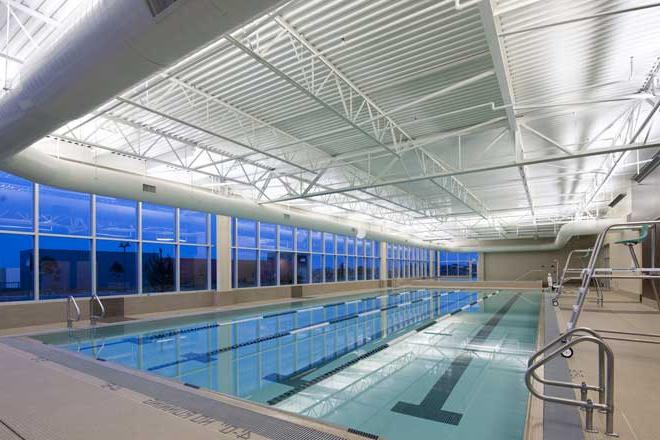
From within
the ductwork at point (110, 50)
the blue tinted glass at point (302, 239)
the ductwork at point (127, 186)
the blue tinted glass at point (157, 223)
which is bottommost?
the blue tinted glass at point (302, 239)

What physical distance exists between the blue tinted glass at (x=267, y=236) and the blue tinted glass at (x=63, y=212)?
644 cm

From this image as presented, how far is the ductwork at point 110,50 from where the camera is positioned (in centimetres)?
211

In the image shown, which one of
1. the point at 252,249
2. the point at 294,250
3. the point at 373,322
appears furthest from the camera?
the point at 294,250

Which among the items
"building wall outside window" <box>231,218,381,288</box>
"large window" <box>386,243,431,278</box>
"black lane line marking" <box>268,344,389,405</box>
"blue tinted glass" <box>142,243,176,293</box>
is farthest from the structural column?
"large window" <box>386,243,431,278</box>

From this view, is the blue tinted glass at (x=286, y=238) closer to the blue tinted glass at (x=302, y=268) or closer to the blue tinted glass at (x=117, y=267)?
the blue tinted glass at (x=302, y=268)

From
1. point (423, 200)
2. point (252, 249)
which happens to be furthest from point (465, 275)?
point (252, 249)

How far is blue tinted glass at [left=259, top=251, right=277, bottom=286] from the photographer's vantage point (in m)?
14.4

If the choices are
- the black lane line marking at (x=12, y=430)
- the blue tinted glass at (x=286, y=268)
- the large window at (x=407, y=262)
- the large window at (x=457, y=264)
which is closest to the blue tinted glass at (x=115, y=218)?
the blue tinted glass at (x=286, y=268)

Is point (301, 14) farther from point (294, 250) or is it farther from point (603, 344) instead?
point (294, 250)

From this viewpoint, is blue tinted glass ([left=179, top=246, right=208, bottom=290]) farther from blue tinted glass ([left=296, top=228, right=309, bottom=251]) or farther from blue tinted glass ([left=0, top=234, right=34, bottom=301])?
blue tinted glass ([left=296, top=228, right=309, bottom=251])

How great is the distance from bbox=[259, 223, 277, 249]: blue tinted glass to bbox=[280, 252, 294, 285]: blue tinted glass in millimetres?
818

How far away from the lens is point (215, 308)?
10.7 m

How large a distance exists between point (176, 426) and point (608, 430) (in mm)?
2813

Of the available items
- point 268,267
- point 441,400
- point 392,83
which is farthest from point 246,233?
point 441,400
